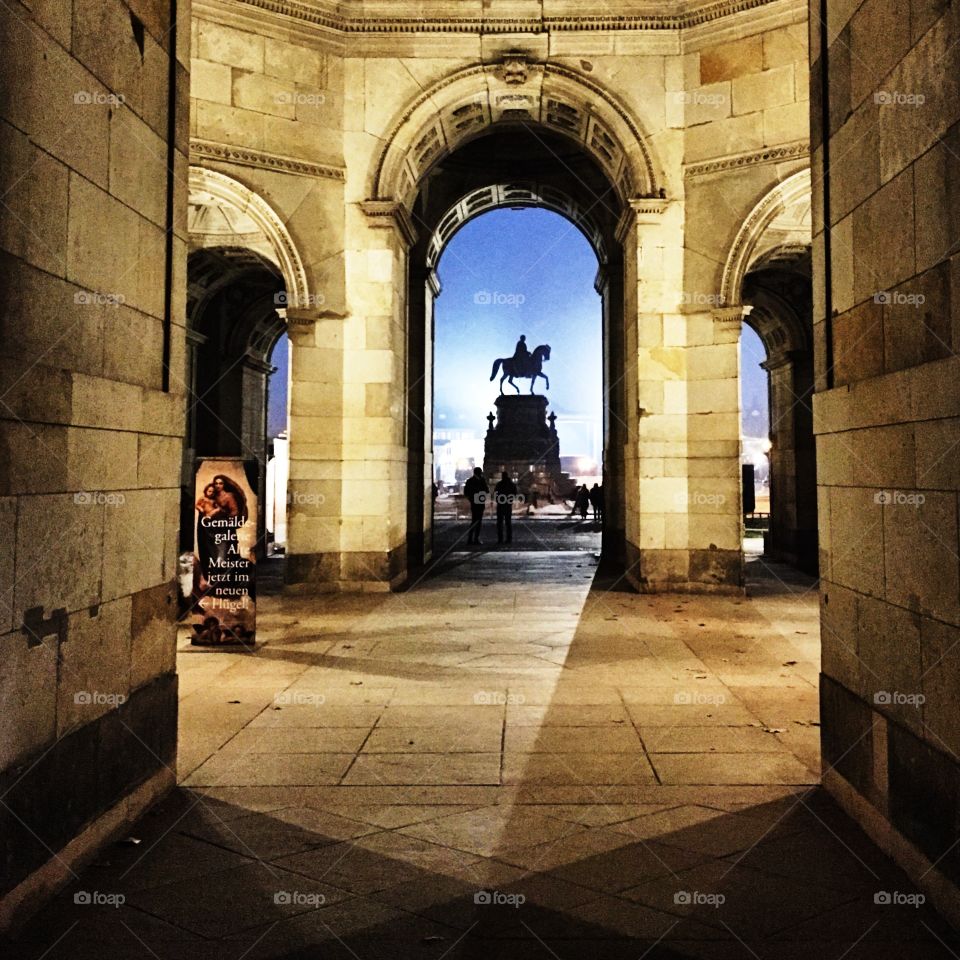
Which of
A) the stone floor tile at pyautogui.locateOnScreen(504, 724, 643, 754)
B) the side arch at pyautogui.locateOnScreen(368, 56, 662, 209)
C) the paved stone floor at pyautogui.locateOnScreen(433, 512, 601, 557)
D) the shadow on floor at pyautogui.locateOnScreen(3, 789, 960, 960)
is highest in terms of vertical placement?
the side arch at pyautogui.locateOnScreen(368, 56, 662, 209)

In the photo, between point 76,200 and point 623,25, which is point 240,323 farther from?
point 76,200

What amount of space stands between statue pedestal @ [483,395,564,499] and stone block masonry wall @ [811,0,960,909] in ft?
95.4

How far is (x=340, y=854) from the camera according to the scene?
11.5 feet

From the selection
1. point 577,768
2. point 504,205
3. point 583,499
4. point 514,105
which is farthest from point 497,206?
point 577,768

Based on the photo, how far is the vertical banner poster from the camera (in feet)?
26.4

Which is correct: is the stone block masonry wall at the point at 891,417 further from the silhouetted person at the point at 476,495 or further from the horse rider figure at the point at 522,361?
the horse rider figure at the point at 522,361

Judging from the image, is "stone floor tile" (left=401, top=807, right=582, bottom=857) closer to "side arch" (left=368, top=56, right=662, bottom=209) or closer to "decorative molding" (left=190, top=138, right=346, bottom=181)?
"side arch" (left=368, top=56, right=662, bottom=209)

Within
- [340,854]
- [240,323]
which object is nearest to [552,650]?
[340,854]

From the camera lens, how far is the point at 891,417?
3430mm

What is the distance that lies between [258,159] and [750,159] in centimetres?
Answer: 751

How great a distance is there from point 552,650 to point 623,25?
1004 cm

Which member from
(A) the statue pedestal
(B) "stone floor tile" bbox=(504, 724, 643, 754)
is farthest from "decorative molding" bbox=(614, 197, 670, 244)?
(A) the statue pedestal

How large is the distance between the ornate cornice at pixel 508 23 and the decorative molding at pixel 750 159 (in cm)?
218

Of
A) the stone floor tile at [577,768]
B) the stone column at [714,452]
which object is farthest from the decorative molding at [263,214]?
the stone floor tile at [577,768]
